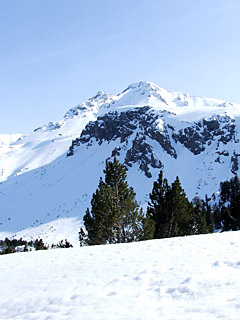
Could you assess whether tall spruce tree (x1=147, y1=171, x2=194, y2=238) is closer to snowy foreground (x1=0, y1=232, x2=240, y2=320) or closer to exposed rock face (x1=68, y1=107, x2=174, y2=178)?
snowy foreground (x1=0, y1=232, x2=240, y2=320)

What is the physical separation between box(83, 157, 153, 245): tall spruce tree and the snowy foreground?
8.69 metres

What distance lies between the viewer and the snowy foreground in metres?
5.46

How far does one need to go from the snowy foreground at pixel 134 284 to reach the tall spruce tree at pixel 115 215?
8692 mm

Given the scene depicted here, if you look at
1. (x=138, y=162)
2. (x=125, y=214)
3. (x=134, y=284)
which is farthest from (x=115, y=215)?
(x=138, y=162)

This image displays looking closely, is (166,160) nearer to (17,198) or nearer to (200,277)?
(17,198)

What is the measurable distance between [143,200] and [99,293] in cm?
9314

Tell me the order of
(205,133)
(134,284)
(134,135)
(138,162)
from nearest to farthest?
(134,284), (138,162), (205,133), (134,135)

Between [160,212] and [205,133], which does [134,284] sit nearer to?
[160,212]

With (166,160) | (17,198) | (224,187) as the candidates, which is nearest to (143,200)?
(224,187)

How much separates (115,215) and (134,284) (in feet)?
42.6

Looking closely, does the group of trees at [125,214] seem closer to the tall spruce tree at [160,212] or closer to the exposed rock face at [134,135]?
the tall spruce tree at [160,212]

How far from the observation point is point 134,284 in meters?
7.33

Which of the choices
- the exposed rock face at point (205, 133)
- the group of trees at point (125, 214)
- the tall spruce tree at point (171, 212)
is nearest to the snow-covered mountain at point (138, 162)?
the exposed rock face at point (205, 133)

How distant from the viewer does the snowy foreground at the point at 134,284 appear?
215 inches
